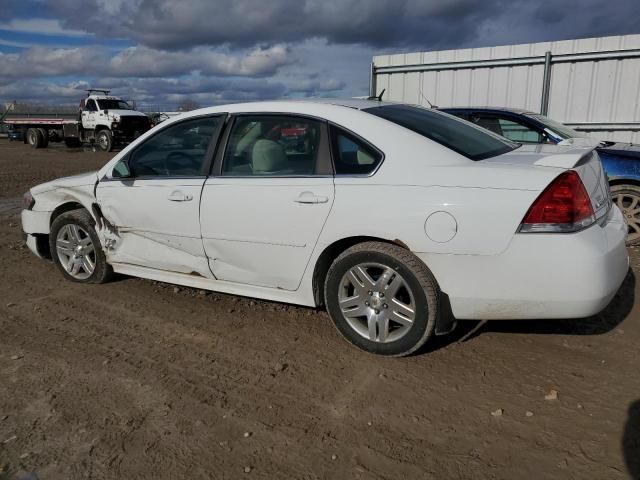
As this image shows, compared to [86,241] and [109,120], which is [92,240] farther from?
[109,120]

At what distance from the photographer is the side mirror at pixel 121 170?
428 centimetres

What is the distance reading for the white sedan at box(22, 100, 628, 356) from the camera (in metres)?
2.87

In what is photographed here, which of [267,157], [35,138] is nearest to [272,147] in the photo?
[267,157]

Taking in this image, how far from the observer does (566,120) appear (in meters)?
9.76

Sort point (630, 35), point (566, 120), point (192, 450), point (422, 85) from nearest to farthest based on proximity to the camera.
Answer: point (192, 450) < point (630, 35) < point (566, 120) < point (422, 85)

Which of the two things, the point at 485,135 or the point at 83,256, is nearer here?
the point at 485,135

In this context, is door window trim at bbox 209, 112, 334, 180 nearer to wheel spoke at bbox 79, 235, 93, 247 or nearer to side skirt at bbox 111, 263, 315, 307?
side skirt at bbox 111, 263, 315, 307

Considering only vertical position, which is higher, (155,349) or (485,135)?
(485,135)

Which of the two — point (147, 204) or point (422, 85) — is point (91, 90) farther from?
point (147, 204)

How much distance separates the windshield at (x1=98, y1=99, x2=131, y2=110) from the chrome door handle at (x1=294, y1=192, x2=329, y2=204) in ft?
74.3

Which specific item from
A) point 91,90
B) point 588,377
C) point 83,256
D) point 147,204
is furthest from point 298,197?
point 91,90

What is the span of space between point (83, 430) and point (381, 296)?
69.6 inches

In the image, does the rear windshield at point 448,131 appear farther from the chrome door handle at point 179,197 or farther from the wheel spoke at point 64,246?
the wheel spoke at point 64,246

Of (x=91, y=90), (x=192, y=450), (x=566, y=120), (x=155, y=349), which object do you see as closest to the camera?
(x=192, y=450)
